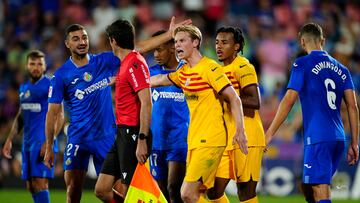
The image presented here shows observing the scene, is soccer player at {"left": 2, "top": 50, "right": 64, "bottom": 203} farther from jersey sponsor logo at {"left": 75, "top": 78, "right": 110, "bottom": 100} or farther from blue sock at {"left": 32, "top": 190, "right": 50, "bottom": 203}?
jersey sponsor logo at {"left": 75, "top": 78, "right": 110, "bottom": 100}

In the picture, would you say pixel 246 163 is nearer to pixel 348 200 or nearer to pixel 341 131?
pixel 341 131

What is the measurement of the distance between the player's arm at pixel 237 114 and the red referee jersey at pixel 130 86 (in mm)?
1030

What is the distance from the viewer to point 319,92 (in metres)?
9.77

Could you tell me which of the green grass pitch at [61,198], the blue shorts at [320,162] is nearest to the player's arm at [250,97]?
the blue shorts at [320,162]

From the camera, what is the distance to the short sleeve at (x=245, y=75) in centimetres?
984

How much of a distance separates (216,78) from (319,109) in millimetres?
1379

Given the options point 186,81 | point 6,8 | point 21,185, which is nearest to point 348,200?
point 21,185

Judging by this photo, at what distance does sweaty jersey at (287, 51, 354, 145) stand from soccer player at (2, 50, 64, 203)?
179 inches

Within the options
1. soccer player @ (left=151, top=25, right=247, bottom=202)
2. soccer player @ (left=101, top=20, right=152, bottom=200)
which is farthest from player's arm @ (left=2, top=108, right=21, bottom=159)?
soccer player @ (left=151, top=25, right=247, bottom=202)

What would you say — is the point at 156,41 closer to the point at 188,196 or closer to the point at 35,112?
the point at 188,196

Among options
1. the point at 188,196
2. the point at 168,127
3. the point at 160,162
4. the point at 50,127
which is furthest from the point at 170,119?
the point at 188,196

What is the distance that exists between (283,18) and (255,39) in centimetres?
112

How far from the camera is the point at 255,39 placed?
20578 mm

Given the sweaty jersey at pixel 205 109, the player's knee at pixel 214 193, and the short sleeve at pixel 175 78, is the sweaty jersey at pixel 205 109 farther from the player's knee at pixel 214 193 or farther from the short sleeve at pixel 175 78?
the player's knee at pixel 214 193
